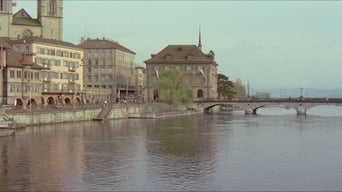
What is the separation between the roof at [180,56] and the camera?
159250 mm

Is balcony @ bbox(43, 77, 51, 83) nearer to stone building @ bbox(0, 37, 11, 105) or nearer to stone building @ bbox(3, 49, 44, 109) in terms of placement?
stone building @ bbox(3, 49, 44, 109)

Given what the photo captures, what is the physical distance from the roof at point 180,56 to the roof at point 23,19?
39.9 meters

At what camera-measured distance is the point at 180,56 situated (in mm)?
160750

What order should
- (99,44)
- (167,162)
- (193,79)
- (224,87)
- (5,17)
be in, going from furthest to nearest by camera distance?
(224,87)
(193,79)
(99,44)
(5,17)
(167,162)

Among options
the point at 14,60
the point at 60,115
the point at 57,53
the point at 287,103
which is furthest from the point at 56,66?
the point at 287,103

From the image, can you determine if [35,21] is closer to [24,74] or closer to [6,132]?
[24,74]

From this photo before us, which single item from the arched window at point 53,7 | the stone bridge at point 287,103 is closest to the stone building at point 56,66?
the arched window at point 53,7

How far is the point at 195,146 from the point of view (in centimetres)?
5175

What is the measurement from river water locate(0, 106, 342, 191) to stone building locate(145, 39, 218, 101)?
95.1 m

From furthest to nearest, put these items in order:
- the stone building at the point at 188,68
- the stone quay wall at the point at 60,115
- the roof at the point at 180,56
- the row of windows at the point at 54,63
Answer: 1. the roof at the point at 180,56
2. the stone building at the point at 188,68
3. the row of windows at the point at 54,63
4. the stone quay wall at the point at 60,115

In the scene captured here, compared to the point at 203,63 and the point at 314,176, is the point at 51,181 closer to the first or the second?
the point at 314,176

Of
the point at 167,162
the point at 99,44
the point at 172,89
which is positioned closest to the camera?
the point at 167,162

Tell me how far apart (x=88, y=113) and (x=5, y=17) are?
36.4m

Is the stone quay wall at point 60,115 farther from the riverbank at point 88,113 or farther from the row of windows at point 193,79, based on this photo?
the row of windows at point 193,79
